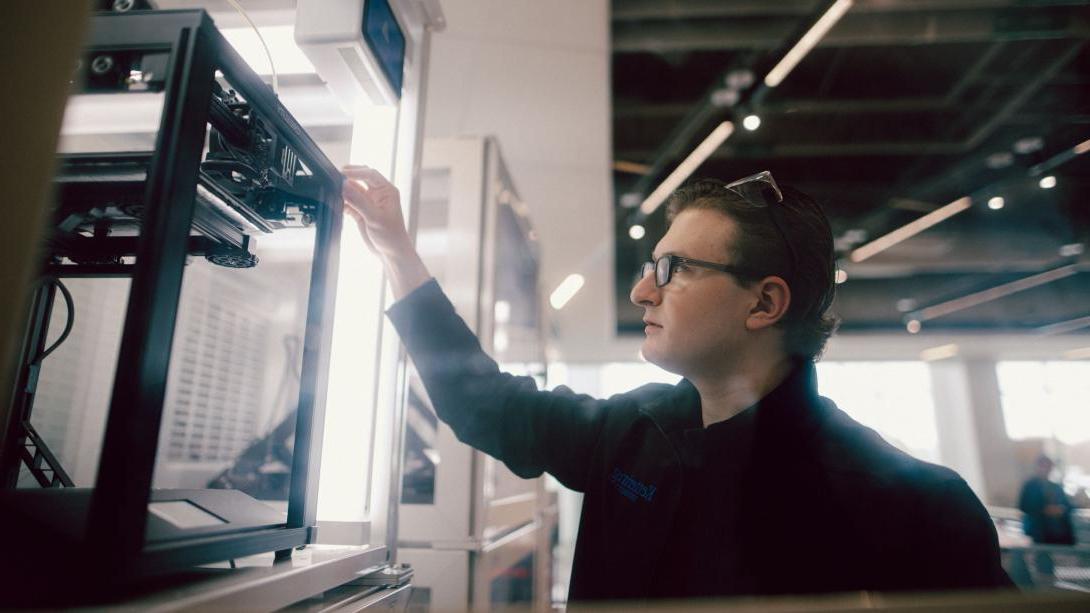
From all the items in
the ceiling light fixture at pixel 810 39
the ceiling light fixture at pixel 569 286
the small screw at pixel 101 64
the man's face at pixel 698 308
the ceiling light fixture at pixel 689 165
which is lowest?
the man's face at pixel 698 308

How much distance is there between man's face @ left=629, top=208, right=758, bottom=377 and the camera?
1.18 meters

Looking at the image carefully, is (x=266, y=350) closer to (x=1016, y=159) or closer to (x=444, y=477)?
(x=444, y=477)

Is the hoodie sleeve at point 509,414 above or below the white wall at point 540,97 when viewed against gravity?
below

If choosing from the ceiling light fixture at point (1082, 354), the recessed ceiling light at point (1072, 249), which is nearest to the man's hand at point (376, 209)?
the ceiling light fixture at point (1082, 354)

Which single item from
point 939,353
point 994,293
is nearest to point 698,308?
point 994,293

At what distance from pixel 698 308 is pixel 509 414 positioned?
46cm

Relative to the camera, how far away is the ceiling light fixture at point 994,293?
729 centimetres

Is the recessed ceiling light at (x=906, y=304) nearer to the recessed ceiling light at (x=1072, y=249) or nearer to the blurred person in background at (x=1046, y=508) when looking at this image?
the recessed ceiling light at (x=1072, y=249)

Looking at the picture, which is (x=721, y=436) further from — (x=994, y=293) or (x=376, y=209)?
(x=994, y=293)

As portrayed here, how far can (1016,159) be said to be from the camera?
4.80 m

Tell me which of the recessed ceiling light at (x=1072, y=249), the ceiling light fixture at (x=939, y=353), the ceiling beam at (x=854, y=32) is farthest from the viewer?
the ceiling light fixture at (x=939, y=353)

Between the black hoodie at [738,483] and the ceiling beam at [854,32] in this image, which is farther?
the ceiling beam at [854,32]

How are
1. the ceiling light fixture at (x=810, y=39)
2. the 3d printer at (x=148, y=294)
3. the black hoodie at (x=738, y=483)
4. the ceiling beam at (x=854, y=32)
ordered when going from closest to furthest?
the 3d printer at (x=148, y=294) < the black hoodie at (x=738, y=483) < the ceiling light fixture at (x=810, y=39) < the ceiling beam at (x=854, y=32)

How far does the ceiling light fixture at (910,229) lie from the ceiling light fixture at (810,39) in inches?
131
